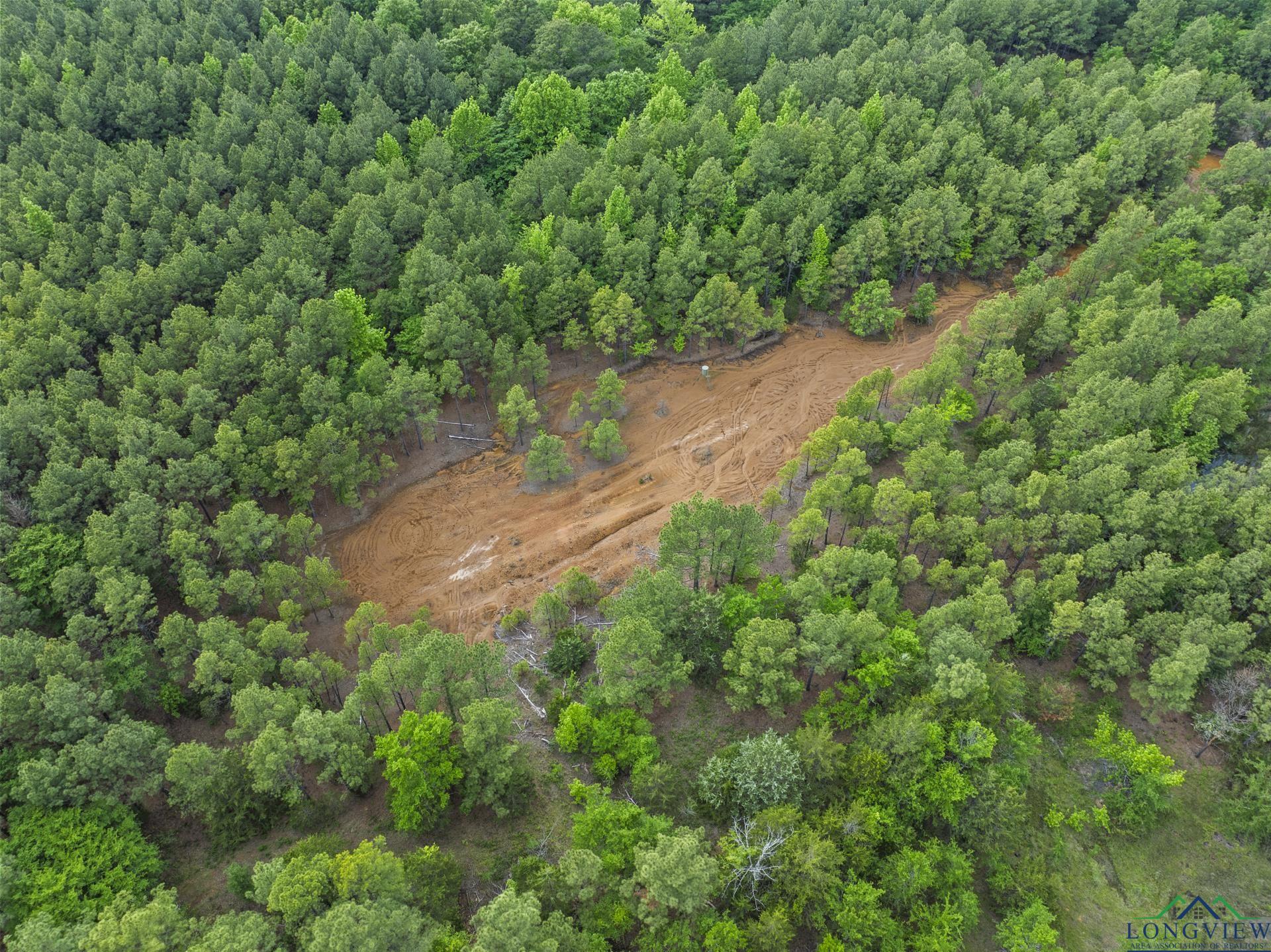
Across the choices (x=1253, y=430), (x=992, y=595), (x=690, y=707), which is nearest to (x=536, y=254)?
(x=690, y=707)

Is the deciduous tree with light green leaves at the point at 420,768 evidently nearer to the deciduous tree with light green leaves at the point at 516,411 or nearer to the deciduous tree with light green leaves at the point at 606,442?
the deciduous tree with light green leaves at the point at 606,442

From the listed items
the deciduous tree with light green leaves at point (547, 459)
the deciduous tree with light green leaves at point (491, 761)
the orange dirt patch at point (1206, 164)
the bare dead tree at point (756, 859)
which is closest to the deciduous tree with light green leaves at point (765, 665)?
the bare dead tree at point (756, 859)

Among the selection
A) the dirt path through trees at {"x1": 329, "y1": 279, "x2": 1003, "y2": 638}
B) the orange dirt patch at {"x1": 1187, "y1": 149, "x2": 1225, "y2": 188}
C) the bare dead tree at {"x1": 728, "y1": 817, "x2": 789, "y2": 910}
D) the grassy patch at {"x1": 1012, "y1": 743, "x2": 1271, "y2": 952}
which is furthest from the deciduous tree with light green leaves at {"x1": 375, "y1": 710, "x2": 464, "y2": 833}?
the orange dirt patch at {"x1": 1187, "y1": 149, "x2": 1225, "y2": 188}

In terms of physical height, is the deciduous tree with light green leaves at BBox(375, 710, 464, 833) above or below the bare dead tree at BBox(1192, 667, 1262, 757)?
above

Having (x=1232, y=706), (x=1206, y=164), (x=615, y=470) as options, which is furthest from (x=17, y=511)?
(x=1206, y=164)

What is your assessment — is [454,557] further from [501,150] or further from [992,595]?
[501,150]

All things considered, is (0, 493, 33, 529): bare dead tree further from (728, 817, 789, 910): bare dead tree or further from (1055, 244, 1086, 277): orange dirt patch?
(1055, 244, 1086, 277): orange dirt patch

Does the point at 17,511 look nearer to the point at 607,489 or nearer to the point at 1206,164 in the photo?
the point at 607,489
